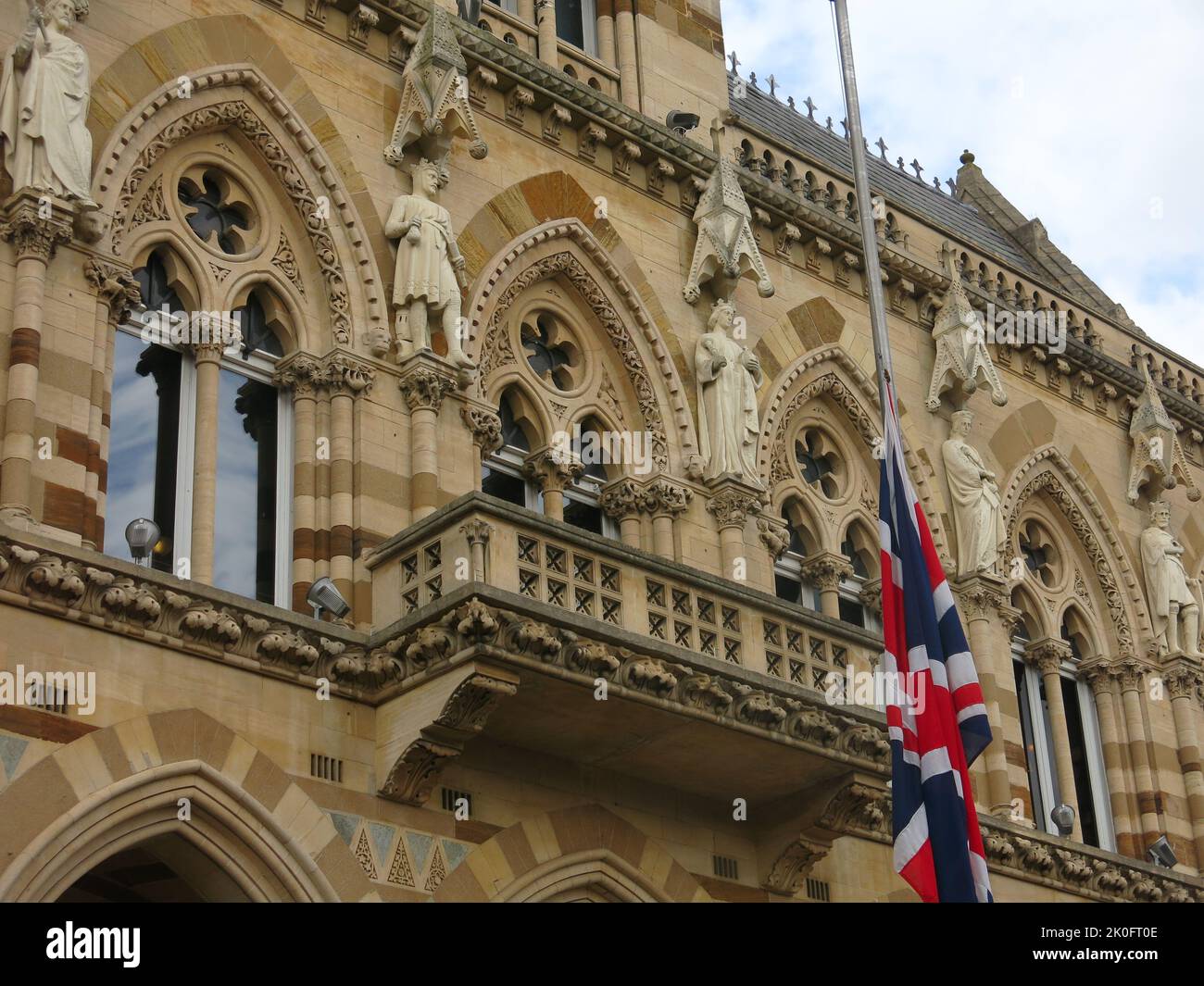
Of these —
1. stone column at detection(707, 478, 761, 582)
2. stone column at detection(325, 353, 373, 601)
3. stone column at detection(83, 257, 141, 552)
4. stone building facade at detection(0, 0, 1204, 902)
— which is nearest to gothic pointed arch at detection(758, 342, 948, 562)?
stone building facade at detection(0, 0, 1204, 902)

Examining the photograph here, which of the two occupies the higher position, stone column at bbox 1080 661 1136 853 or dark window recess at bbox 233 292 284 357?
dark window recess at bbox 233 292 284 357

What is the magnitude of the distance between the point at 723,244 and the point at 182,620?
30.7 ft

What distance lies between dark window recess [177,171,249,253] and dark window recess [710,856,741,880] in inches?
300

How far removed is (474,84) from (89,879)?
9.63m

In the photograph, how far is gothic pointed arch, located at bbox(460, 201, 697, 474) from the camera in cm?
2419

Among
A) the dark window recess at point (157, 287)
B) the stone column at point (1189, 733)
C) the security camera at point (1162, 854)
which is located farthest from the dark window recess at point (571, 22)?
the security camera at point (1162, 854)

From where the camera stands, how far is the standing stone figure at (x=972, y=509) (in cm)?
2736

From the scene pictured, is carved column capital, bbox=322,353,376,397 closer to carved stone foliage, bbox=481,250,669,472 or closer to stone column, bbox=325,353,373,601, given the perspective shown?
stone column, bbox=325,353,373,601

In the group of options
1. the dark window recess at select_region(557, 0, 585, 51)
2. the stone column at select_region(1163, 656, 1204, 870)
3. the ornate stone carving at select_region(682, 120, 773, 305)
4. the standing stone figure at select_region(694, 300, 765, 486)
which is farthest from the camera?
the stone column at select_region(1163, 656, 1204, 870)

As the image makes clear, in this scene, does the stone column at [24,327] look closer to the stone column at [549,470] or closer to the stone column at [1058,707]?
the stone column at [549,470]

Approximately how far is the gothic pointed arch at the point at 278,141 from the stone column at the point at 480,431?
49.8 inches

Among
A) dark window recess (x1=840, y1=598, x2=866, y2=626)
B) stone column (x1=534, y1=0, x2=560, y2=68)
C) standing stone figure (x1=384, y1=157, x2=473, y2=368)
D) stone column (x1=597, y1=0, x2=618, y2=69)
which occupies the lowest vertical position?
dark window recess (x1=840, y1=598, x2=866, y2=626)

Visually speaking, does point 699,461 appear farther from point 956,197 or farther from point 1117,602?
point 956,197

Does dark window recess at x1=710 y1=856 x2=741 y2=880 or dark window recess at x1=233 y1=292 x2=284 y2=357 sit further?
dark window recess at x1=710 y1=856 x2=741 y2=880
